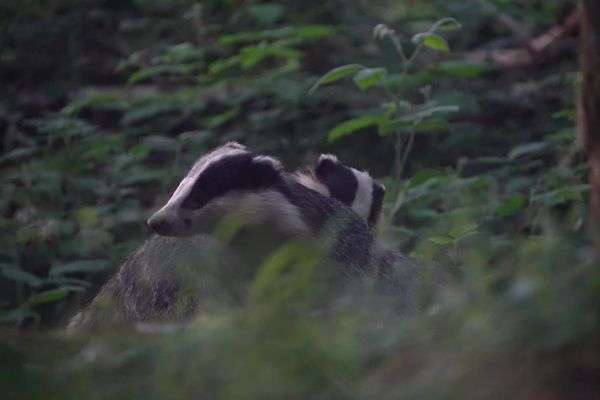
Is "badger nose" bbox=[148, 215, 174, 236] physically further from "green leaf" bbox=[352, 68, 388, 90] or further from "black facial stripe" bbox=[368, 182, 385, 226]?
"black facial stripe" bbox=[368, 182, 385, 226]

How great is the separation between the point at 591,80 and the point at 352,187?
8.54 ft

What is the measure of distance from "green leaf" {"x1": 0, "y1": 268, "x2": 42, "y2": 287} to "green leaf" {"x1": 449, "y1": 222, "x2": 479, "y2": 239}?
1924 mm

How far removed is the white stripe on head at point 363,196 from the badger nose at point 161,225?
174 centimetres

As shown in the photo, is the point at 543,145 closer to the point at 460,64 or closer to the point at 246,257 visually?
the point at 460,64

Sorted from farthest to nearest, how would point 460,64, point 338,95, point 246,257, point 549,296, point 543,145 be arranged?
point 338,95 < point 460,64 < point 543,145 < point 246,257 < point 549,296

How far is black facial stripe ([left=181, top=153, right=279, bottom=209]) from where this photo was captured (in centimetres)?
445

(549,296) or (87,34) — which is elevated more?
(549,296)

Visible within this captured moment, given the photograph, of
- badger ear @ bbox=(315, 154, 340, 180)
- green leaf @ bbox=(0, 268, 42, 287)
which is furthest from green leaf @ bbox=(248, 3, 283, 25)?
green leaf @ bbox=(0, 268, 42, 287)


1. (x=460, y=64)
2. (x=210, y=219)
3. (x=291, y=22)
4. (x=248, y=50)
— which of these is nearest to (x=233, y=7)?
(x=291, y=22)

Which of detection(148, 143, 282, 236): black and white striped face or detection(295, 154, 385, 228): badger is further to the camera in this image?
detection(295, 154, 385, 228): badger

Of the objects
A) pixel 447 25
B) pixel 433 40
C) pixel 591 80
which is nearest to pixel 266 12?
pixel 447 25

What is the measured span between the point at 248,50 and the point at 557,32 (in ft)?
9.49

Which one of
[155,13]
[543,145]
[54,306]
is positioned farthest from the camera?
[155,13]

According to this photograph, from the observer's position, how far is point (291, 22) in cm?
827
